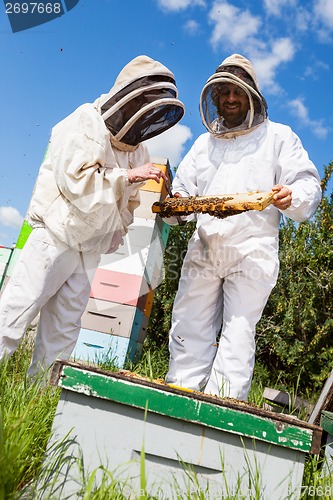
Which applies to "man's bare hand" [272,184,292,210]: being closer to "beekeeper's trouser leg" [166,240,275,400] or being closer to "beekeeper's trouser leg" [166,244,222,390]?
"beekeeper's trouser leg" [166,240,275,400]

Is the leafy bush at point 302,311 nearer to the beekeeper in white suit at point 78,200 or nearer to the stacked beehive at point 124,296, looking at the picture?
the stacked beehive at point 124,296

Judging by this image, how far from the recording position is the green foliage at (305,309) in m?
5.91

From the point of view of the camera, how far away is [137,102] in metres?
3.26

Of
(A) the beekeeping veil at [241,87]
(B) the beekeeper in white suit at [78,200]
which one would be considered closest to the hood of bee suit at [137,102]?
(B) the beekeeper in white suit at [78,200]

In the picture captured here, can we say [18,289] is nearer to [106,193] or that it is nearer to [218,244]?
[106,193]

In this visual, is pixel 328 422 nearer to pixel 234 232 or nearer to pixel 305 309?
pixel 234 232

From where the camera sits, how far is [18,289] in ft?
9.77

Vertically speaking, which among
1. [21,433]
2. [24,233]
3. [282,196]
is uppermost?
[24,233]

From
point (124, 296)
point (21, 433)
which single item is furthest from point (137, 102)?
point (21, 433)

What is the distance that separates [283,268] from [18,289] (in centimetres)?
442

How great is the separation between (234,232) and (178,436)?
1663mm

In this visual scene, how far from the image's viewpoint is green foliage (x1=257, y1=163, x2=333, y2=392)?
5910mm

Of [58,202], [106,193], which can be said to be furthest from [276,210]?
[58,202]

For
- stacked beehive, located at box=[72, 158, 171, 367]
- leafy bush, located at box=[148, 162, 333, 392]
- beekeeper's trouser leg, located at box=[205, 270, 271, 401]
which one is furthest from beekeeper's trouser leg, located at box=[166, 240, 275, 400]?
leafy bush, located at box=[148, 162, 333, 392]
